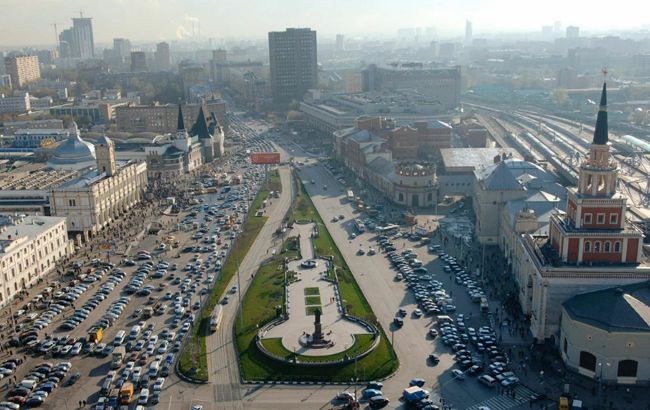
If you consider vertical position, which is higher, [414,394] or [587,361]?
[587,361]

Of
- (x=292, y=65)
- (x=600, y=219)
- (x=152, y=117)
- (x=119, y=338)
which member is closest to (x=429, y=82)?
(x=292, y=65)

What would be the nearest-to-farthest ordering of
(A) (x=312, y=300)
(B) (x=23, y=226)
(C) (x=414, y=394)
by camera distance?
(C) (x=414, y=394)
(A) (x=312, y=300)
(B) (x=23, y=226)

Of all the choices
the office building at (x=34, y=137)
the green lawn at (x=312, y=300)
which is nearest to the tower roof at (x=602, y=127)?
the green lawn at (x=312, y=300)

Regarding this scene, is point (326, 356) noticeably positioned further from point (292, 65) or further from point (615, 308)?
point (292, 65)

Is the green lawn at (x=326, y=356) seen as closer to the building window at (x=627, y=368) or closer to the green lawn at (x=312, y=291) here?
the green lawn at (x=312, y=291)

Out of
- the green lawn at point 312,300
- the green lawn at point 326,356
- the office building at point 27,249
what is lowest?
the green lawn at point 326,356

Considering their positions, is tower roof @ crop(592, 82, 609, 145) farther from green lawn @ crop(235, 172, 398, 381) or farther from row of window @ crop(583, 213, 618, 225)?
green lawn @ crop(235, 172, 398, 381)

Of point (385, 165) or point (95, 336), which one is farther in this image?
point (385, 165)
